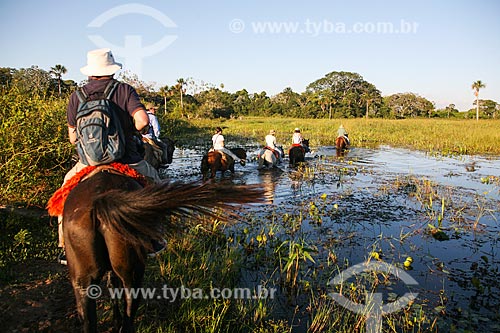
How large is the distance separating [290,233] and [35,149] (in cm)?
483

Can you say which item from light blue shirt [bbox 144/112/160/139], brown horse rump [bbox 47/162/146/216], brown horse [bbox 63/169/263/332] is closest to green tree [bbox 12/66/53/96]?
light blue shirt [bbox 144/112/160/139]

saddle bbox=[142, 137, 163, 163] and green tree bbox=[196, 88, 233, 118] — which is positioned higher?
green tree bbox=[196, 88, 233, 118]

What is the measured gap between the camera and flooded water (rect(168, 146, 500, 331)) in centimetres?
448

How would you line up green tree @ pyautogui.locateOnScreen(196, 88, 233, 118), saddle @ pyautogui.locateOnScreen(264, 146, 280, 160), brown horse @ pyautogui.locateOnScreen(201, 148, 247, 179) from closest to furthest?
brown horse @ pyautogui.locateOnScreen(201, 148, 247, 179), saddle @ pyautogui.locateOnScreen(264, 146, 280, 160), green tree @ pyautogui.locateOnScreen(196, 88, 233, 118)

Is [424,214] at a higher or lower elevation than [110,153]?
lower

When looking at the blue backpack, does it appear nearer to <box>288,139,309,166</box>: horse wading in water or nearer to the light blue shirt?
the light blue shirt

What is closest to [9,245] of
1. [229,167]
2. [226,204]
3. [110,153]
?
[110,153]

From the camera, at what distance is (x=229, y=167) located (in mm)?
12242

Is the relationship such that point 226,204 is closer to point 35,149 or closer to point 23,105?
point 35,149
